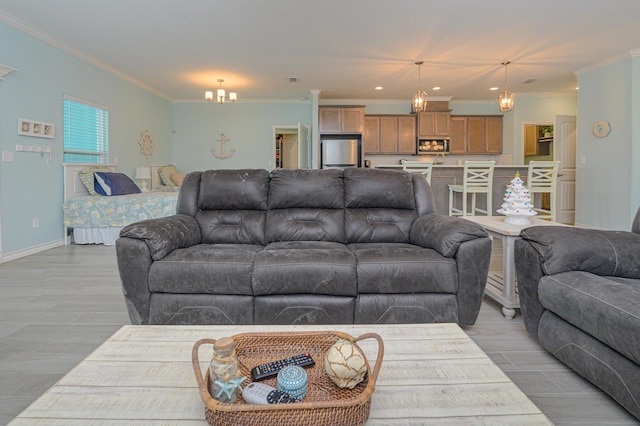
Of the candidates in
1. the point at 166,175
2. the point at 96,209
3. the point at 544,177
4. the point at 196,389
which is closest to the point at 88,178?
the point at 96,209

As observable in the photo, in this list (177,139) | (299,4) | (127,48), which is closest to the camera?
(299,4)

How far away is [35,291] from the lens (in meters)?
2.97

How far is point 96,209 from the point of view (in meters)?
4.94

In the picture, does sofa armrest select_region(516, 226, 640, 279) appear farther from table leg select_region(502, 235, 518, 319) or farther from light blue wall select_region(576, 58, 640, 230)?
light blue wall select_region(576, 58, 640, 230)

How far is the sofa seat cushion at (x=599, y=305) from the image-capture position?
53.0 inches

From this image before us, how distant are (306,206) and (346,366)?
1.95 m

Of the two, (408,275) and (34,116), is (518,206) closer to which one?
(408,275)

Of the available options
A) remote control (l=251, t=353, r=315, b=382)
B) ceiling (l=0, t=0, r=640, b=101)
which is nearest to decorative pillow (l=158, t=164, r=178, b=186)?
ceiling (l=0, t=0, r=640, b=101)

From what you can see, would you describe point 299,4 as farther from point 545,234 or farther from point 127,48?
point 545,234

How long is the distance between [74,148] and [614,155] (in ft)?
26.0

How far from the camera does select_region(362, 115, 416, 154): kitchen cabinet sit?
8.09 m

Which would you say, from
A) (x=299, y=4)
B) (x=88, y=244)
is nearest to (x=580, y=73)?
(x=299, y=4)

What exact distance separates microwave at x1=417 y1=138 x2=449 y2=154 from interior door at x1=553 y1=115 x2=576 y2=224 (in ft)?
7.20

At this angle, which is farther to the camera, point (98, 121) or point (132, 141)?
point (132, 141)
